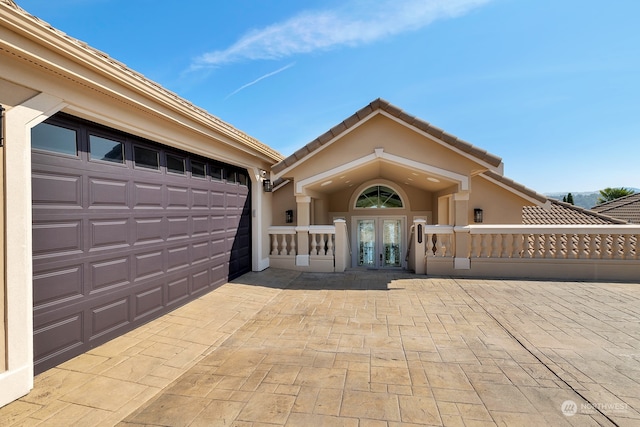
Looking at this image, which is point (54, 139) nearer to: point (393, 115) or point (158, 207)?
point (158, 207)

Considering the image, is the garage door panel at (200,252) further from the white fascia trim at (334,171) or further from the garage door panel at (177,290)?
the white fascia trim at (334,171)

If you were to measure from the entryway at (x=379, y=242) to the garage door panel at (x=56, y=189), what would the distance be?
31.5ft

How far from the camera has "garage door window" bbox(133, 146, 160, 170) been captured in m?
4.45

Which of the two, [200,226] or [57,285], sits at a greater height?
[200,226]

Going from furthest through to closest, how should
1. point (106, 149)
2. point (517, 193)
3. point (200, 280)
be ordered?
point (517, 193) < point (200, 280) < point (106, 149)

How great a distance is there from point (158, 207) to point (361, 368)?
405 centimetres

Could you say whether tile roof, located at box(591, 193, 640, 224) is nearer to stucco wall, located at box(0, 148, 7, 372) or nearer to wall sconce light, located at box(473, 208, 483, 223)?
wall sconce light, located at box(473, 208, 483, 223)

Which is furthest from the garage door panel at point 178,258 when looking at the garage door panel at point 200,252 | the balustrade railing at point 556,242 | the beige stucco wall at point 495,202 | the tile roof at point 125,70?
the beige stucco wall at point 495,202

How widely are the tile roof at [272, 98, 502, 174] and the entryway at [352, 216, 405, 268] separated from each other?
473cm

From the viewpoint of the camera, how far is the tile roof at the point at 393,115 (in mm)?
7184

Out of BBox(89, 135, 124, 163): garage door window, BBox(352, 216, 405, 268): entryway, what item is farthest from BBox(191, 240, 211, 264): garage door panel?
BBox(352, 216, 405, 268): entryway

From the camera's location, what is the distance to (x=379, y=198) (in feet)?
38.5

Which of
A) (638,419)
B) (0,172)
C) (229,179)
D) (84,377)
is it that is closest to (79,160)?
(0,172)

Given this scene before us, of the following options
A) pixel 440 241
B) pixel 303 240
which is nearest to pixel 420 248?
pixel 440 241
